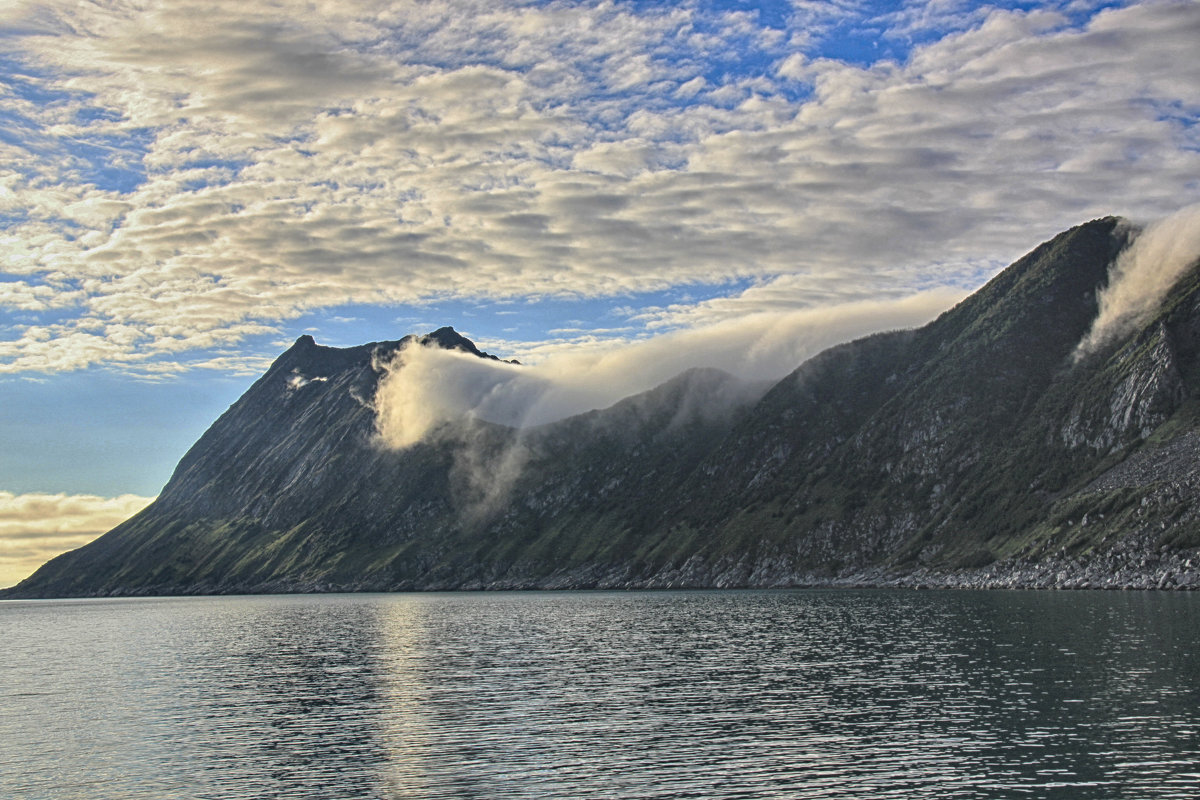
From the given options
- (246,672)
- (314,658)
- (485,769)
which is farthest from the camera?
(314,658)

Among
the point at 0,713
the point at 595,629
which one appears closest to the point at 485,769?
the point at 0,713

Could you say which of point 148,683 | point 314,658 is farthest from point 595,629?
point 148,683

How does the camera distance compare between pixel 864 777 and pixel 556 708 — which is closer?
pixel 864 777

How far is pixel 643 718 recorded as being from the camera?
7025cm

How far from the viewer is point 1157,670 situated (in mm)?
80750

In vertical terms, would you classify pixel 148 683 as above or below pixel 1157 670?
above

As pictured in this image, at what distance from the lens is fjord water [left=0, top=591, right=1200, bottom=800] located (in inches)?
2023

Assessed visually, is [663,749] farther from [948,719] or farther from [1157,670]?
[1157,670]

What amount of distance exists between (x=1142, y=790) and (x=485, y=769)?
114ft

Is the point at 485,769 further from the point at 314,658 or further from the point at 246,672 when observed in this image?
the point at 314,658

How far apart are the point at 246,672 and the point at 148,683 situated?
11527mm

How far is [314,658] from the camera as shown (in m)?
126

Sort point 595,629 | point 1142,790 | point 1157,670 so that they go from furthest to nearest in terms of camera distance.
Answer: point 595,629
point 1157,670
point 1142,790

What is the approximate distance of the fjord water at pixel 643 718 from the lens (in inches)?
2023
